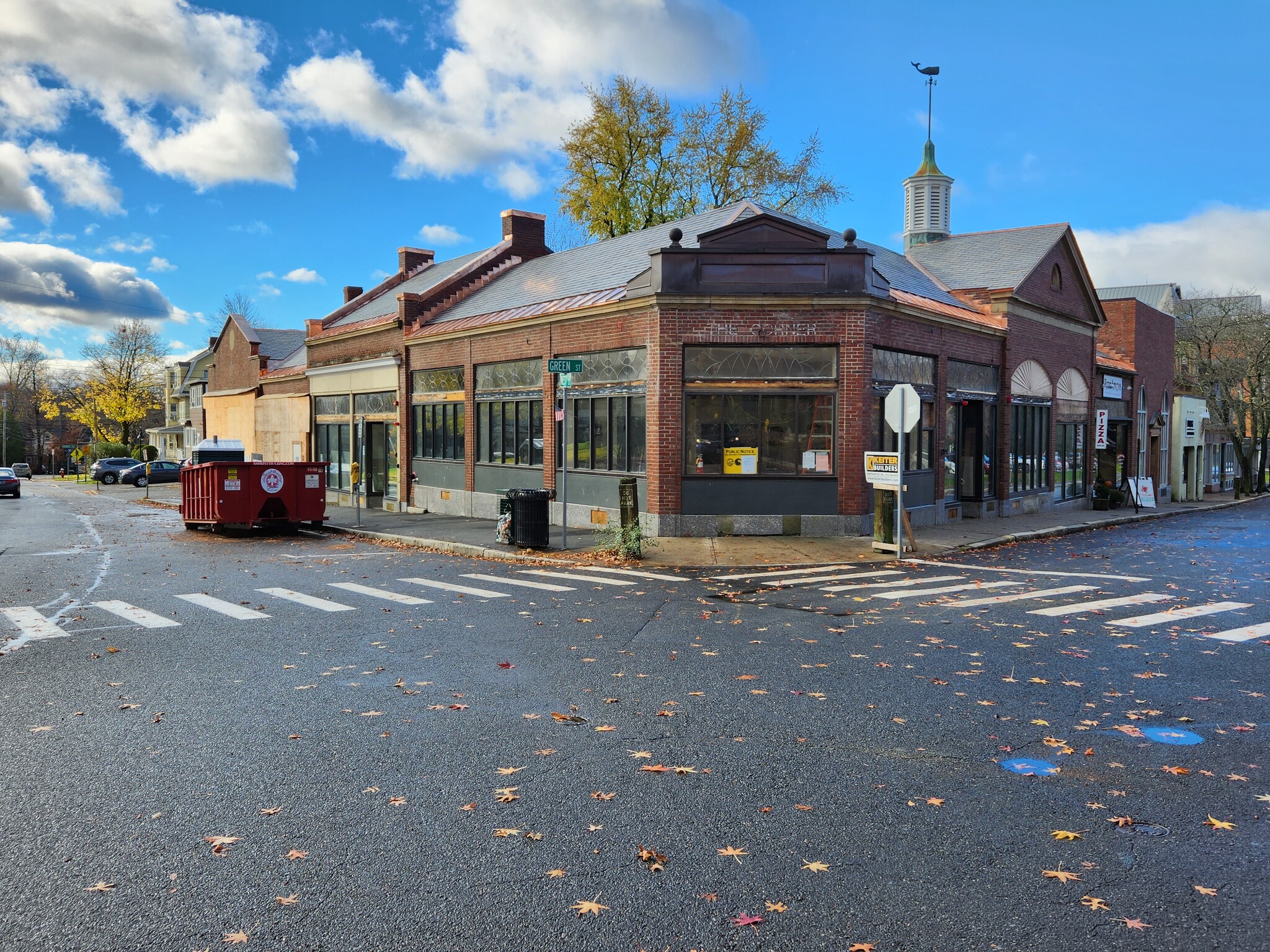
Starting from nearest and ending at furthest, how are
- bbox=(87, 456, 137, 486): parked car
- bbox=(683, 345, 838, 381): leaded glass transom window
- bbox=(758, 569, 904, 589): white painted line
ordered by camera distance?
bbox=(758, 569, 904, 589): white painted line
bbox=(683, 345, 838, 381): leaded glass transom window
bbox=(87, 456, 137, 486): parked car

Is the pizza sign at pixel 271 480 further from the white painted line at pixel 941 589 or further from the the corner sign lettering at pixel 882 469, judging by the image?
the white painted line at pixel 941 589

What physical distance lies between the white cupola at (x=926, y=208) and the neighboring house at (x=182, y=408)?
44.4 meters

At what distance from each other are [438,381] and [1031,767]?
22.7 meters

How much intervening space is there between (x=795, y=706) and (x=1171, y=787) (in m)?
2.39

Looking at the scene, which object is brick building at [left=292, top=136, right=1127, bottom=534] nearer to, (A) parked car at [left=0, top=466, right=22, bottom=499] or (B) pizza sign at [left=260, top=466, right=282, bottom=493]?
(B) pizza sign at [left=260, top=466, right=282, bottom=493]

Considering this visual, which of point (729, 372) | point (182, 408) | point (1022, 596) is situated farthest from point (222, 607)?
point (182, 408)

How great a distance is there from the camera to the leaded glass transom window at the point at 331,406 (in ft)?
104

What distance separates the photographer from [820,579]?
13227 millimetres

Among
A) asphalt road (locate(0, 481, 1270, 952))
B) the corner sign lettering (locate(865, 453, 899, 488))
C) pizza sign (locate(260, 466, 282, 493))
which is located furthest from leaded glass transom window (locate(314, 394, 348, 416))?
asphalt road (locate(0, 481, 1270, 952))

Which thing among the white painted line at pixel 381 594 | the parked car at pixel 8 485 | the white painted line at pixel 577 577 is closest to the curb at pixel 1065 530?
the white painted line at pixel 577 577

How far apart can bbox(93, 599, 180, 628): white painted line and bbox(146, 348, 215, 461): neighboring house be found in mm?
49480

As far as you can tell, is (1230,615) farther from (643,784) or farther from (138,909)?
(138,909)

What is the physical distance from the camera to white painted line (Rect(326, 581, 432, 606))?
36.4 ft

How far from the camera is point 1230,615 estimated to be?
10.4 metres
